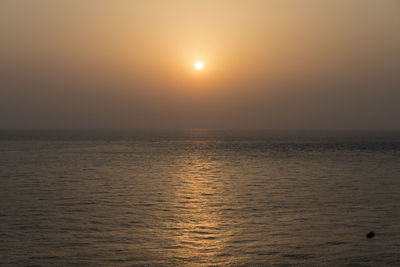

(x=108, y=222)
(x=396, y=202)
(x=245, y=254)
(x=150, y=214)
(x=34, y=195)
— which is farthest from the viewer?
(x=34, y=195)

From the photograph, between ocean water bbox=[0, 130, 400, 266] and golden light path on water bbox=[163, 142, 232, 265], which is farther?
golden light path on water bbox=[163, 142, 232, 265]

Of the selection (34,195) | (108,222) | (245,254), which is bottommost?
(245,254)

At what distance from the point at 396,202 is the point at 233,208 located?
42.6 ft

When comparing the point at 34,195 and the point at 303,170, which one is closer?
the point at 34,195

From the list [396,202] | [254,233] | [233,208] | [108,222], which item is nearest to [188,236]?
[254,233]

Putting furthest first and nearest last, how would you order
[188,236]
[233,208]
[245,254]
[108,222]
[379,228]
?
[233,208] → [108,222] → [379,228] → [188,236] → [245,254]

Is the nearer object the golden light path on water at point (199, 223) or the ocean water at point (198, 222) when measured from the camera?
the ocean water at point (198, 222)

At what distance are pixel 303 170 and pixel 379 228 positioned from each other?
33.4 meters

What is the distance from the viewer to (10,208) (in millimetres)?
27500

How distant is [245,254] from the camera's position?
58.4ft

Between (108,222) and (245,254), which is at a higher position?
(108,222)

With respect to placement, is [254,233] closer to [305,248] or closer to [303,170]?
[305,248]

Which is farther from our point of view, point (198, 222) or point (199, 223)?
point (198, 222)

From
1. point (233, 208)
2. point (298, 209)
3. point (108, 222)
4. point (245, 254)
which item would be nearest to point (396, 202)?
point (298, 209)
